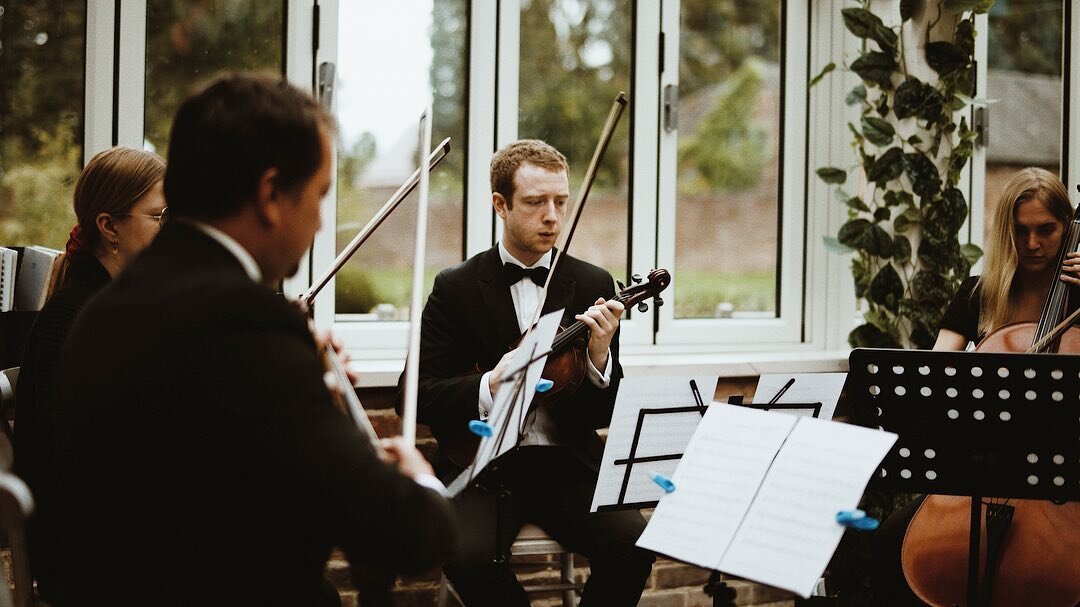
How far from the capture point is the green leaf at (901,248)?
122 inches

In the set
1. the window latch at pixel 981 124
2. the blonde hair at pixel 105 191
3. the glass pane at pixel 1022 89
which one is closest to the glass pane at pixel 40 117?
the blonde hair at pixel 105 191

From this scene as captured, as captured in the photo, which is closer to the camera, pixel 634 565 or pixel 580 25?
pixel 634 565

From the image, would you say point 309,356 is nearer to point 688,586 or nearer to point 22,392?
point 22,392

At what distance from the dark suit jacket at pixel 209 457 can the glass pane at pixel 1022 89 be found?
3.29 metres

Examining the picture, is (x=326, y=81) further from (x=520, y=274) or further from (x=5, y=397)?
(x=5, y=397)

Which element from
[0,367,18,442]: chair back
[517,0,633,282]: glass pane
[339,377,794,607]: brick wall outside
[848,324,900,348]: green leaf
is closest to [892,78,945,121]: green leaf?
[848,324,900,348]: green leaf

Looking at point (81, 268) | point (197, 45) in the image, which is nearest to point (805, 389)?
point (81, 268)

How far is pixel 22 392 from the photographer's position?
1.76 meters

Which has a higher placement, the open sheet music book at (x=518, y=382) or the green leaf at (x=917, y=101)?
the green leaf at (x=917, y=101)

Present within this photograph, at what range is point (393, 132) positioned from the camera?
2904mm

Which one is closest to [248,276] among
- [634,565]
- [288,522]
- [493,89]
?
[288,522]

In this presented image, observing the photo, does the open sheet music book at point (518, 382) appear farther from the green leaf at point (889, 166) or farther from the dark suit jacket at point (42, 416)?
the green leaf at point (889, 166)

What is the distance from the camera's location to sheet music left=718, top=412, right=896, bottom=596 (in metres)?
1.51

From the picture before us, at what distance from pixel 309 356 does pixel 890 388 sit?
1391 millimetres
